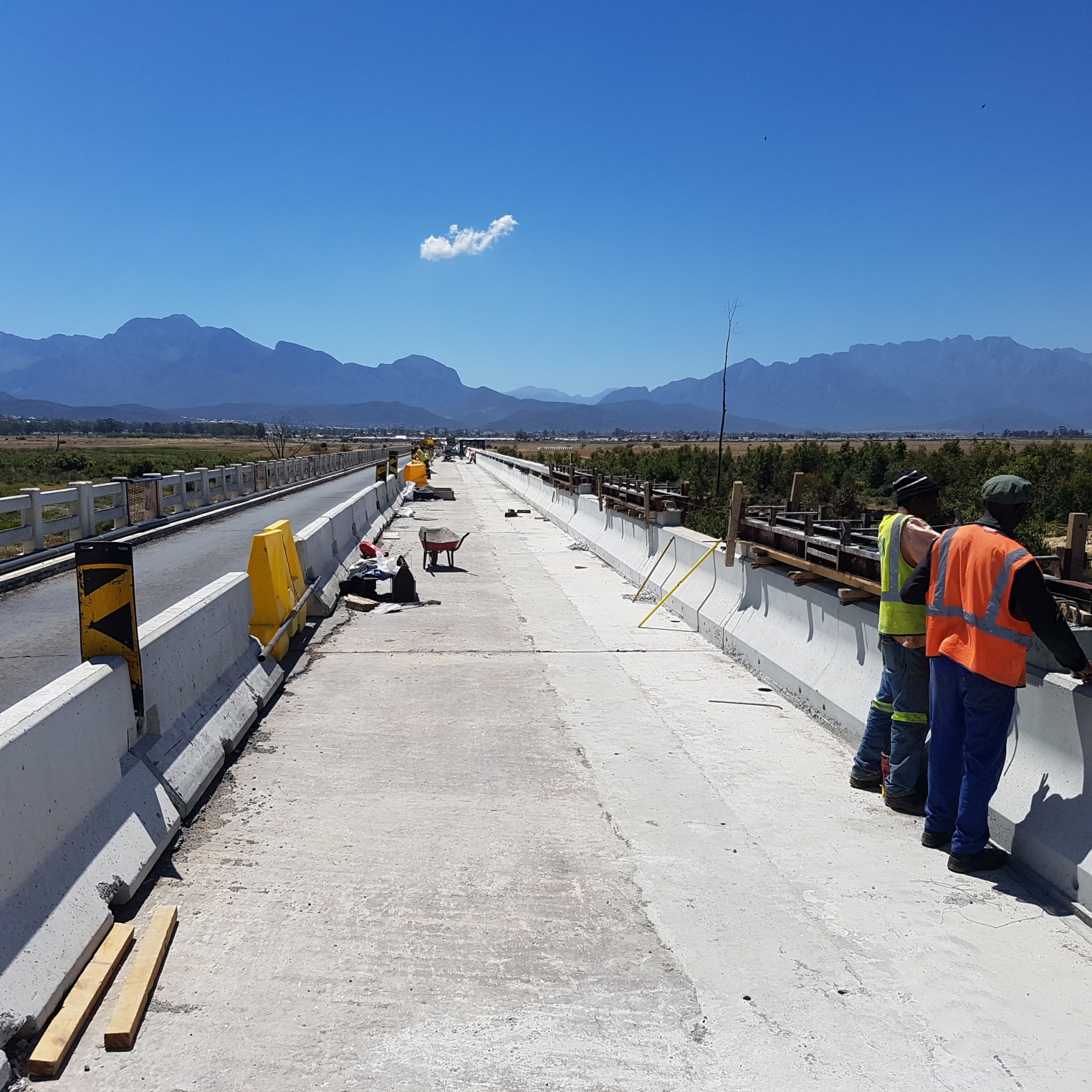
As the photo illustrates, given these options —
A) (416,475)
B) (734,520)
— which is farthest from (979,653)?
(416,475)

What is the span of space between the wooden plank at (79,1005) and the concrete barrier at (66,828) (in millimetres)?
55

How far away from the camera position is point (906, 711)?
5906 millimetres

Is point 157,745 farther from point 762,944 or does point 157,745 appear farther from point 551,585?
point 551,585

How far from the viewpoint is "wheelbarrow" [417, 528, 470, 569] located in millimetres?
17109

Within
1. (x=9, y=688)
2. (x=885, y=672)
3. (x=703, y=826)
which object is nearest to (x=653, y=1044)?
Answer: (x=703, y=826)

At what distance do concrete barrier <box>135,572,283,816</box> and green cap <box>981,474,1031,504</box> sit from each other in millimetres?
4838

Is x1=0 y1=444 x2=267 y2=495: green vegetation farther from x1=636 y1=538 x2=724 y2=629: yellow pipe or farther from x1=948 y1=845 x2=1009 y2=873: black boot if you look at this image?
x1=948 y1=845 x2=1009 y2=873: black boot

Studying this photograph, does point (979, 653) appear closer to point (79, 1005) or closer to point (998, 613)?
point (998, 613)

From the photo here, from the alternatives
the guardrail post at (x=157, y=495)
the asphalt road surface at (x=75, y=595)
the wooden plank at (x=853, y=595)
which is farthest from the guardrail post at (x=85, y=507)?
the wooden plank at (x=853, y=595)

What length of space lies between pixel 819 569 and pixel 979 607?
335 cm

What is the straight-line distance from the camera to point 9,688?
8453 mm

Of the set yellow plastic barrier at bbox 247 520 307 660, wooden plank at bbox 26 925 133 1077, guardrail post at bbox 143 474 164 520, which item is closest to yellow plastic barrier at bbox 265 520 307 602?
yellow plastic barrier at bbox 247 520 307 660

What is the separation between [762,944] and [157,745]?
3.58 m

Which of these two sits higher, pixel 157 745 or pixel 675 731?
pixel 157 745
